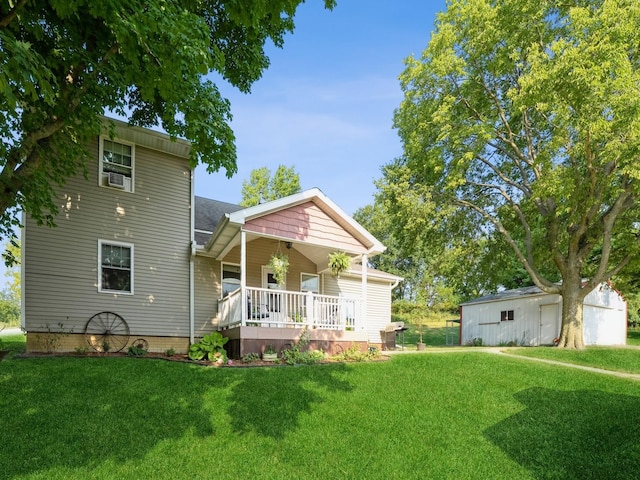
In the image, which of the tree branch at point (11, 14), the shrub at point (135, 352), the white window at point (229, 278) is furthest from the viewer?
the white window at point (229, 278)

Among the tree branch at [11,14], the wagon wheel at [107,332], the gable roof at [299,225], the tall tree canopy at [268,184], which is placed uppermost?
the tall tree canopy at [268,184]

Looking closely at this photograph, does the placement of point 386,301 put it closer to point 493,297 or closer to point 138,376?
point 493,297

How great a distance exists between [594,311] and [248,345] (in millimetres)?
16586

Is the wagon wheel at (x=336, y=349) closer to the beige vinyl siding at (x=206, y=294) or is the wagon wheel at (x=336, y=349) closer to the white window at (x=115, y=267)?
the beige vinyl siding at (x=206, y=294)

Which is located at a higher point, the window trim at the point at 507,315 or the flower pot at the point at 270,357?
the flower pot at the point at 270,357

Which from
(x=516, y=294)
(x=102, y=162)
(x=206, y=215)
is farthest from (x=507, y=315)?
(x=102, y=162)

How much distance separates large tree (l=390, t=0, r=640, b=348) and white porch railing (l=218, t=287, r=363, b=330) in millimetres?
6593

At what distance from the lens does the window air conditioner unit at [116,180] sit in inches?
417

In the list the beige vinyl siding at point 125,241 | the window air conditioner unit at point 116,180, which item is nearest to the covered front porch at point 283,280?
the beige vinyl siding at point 125,241

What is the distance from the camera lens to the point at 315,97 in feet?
43.1

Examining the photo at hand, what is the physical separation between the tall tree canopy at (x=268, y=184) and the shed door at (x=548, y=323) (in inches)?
808

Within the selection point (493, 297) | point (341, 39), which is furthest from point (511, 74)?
point (493, 297)

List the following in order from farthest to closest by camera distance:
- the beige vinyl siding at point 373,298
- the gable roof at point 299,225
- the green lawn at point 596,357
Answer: the beige vinyl siding at point 373,298
the green lawn at point 596,357
the gable roof at point 299,225

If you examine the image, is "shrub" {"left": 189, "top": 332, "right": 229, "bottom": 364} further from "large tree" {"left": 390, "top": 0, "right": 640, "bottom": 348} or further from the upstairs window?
the upstairs window
